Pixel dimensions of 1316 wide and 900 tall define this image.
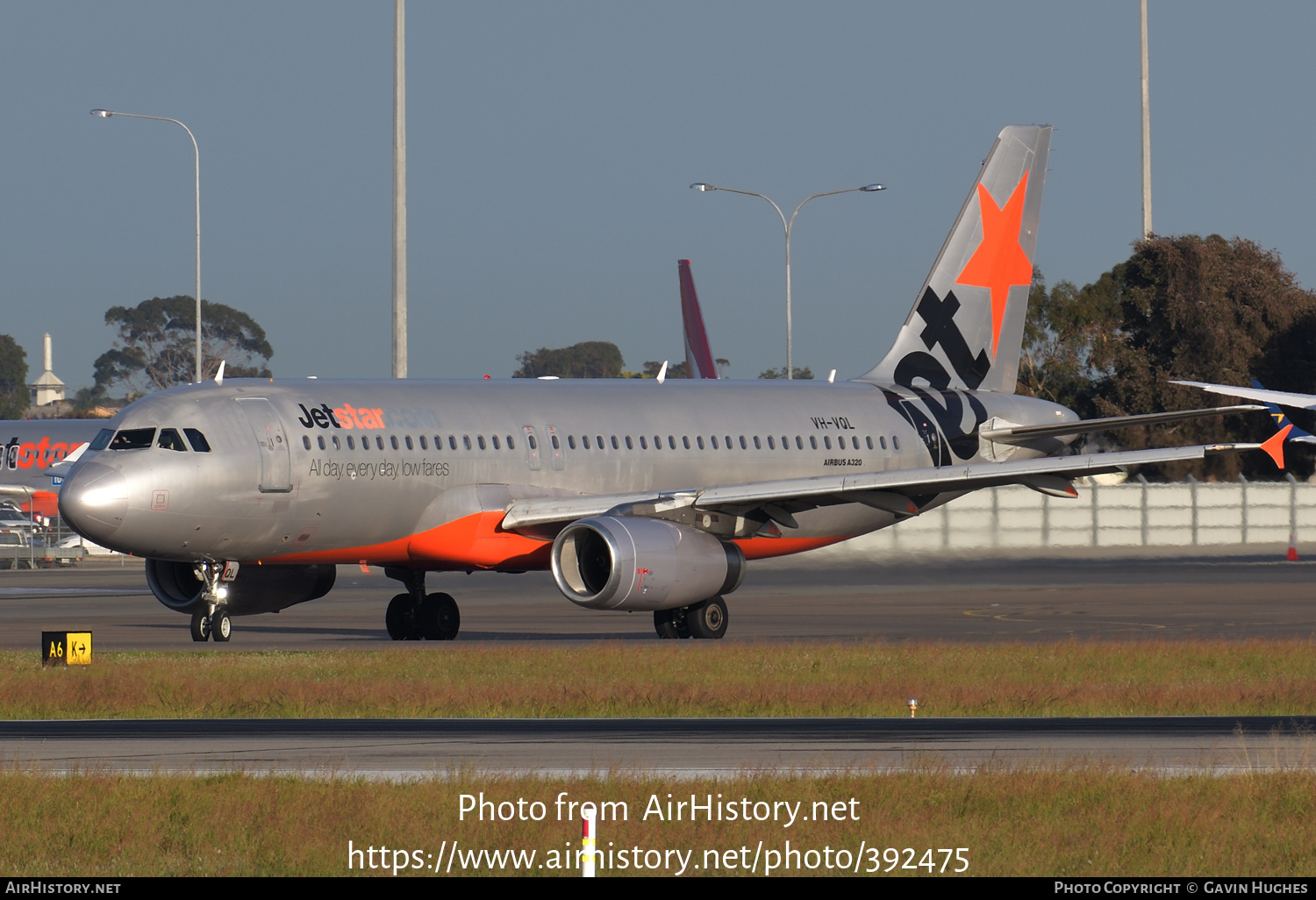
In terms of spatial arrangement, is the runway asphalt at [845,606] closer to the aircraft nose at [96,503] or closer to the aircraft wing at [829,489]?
the aircraft nose at [96,503]

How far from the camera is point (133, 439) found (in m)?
33.2

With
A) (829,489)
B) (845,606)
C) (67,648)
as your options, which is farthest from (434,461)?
(845,606)

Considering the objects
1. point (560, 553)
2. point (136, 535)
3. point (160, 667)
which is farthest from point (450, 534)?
point (160, 667)

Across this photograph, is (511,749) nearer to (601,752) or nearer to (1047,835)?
(601,752)

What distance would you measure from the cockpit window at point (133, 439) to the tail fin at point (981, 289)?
17.2 metres

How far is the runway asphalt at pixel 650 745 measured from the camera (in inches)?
687

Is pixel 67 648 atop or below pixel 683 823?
below

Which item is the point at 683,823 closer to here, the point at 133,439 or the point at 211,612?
the point at 133,439

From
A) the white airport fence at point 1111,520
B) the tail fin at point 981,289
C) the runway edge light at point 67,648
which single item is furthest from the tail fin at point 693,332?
the runway edge light at point 67,648

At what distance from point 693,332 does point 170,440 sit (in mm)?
45834

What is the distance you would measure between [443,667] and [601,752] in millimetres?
9878

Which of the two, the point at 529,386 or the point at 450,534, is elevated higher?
the point at 529,386

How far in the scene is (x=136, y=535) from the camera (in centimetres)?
3238

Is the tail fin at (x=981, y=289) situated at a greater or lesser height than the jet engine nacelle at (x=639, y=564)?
greater
